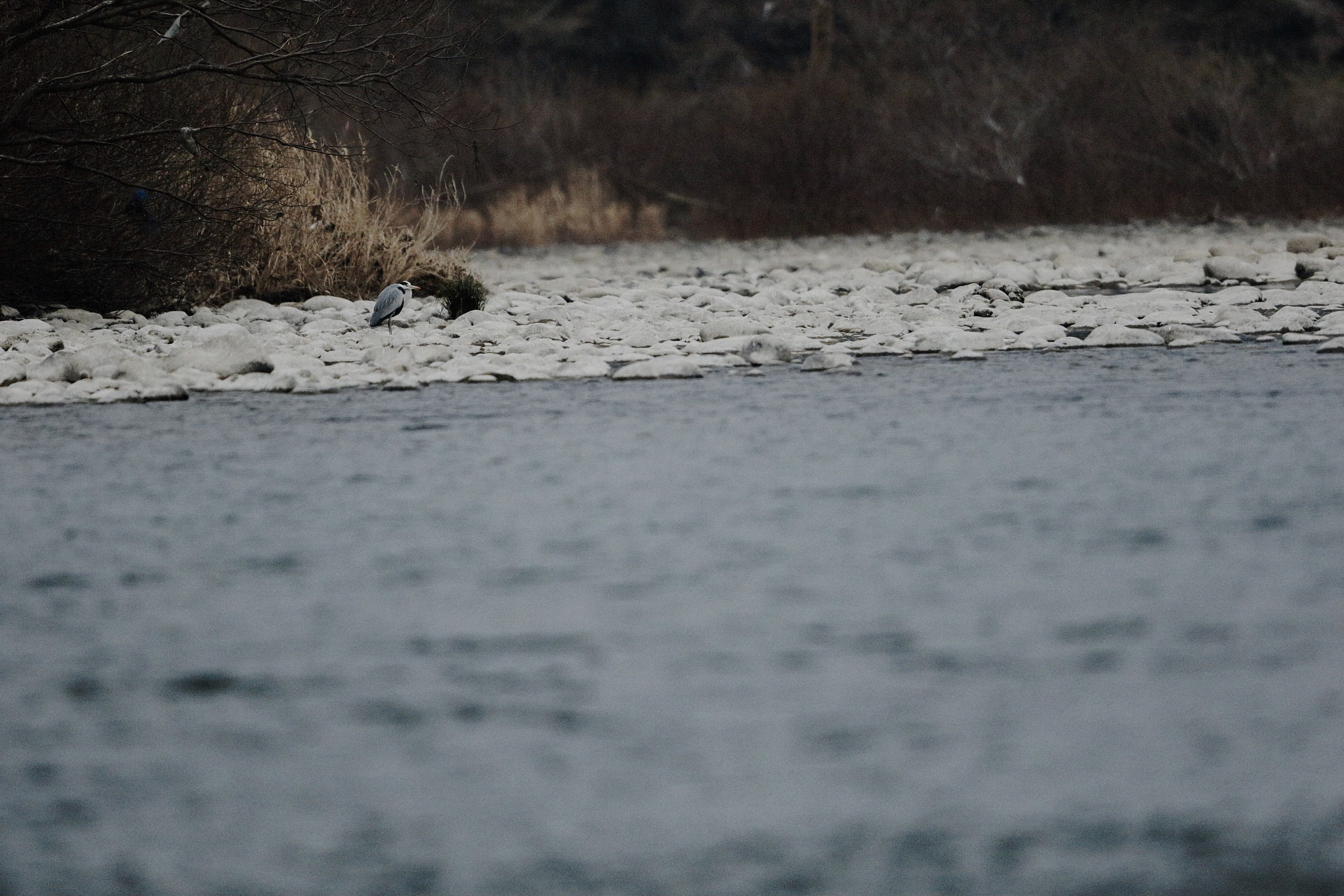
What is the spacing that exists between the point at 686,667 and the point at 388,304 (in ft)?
20.2

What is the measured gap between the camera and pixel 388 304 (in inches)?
336

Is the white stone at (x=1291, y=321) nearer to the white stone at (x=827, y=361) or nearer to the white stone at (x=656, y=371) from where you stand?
the white stone at (x=827, y=361)

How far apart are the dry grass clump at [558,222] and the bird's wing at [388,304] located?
10.4 m

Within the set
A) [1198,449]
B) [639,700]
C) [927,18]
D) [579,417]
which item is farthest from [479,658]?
[927,18]

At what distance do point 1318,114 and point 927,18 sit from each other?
571cm

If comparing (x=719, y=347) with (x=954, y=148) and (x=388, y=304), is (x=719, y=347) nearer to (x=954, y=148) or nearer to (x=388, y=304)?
(x=388, y=304)

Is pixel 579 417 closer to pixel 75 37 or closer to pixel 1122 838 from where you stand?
pixel 1122 838

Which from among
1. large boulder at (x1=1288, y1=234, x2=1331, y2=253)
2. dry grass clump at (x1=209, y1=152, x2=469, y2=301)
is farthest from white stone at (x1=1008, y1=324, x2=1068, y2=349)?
large boulder at (x1=1288, y1=234, x2=1331, y2=253)

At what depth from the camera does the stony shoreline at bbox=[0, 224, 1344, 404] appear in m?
6.74

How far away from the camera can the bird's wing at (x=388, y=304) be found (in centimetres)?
850

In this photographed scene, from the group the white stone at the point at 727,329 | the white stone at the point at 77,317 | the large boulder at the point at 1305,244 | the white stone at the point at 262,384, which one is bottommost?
the large boulder at the point at 1305,244

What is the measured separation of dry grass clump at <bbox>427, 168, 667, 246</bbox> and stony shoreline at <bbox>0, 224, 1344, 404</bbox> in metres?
5.28

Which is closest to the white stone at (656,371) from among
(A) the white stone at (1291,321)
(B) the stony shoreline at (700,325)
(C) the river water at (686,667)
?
(B) the stony shoreline at (700,325)

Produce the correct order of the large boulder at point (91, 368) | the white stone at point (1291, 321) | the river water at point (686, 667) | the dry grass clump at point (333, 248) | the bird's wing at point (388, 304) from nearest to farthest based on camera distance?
the river water at point (686, 667) < the large boulder at point (91, 368) < the white stone at point (1291, 321) < the bird's wing at point (388, 304) < the dry grass clump at point (333, 248)
